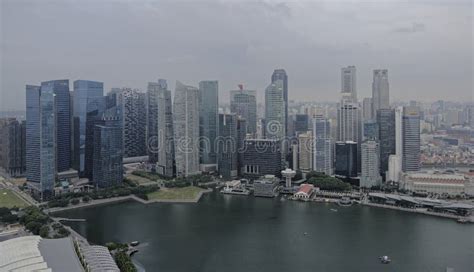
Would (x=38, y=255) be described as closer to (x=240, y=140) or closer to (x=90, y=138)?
(x=90, y=138)

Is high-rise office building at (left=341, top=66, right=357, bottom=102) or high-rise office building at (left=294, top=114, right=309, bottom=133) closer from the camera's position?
high-rise office building at (left=294, top=114, right=309, bottom=133)

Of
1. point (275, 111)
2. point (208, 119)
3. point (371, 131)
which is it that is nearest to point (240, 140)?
point (208, 119)

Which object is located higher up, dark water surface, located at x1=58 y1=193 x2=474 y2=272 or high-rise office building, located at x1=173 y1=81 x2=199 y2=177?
high-rise office building, located at x1=173 y1=81 x2=199 y2=177

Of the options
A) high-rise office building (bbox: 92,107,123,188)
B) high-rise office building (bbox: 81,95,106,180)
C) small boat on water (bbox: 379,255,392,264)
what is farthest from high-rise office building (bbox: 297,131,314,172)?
small boat on water (bbox: 379,255,392,264)

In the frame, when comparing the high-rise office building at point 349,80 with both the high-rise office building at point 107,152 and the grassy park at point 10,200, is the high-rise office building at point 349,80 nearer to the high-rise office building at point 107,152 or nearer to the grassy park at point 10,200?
the high-rise office building at point 107,152

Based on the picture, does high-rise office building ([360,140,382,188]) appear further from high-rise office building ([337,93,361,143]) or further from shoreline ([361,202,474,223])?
high-rise office building ([337,93,361,143])

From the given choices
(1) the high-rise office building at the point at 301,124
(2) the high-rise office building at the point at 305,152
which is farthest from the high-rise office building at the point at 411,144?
(1) the high-rise office building at the point at 301,124
